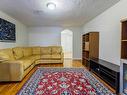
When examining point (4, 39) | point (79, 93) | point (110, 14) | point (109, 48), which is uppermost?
point (110, 14)

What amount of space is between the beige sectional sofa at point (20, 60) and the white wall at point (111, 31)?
9.13ft

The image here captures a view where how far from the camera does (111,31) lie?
13.2 feet

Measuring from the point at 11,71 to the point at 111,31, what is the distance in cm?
334

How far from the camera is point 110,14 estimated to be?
4.07 metres

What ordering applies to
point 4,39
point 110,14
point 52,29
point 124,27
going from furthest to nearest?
point 52,29, point 4,39, point 110,14, point 124,27

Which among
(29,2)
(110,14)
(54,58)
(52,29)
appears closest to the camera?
(29,2)

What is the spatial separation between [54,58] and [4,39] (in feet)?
9.27

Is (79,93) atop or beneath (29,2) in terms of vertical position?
beneath

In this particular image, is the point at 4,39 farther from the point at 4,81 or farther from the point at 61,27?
the point at 61,27

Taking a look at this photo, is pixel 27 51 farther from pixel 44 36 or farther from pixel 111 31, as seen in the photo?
pixel 111 31

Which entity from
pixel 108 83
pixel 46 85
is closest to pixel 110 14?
pixel 108 83

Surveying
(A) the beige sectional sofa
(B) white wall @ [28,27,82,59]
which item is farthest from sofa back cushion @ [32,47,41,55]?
(B) white wall @ [28,27,82,59]

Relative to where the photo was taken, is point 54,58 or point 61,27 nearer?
point 54,58

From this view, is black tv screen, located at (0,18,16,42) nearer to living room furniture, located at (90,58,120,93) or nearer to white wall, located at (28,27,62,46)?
white wall, located at (28,27,62,46)
